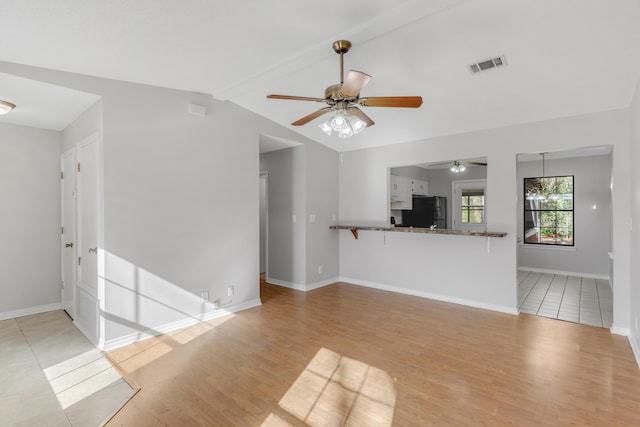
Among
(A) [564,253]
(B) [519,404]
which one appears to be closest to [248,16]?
(B) [519,404]

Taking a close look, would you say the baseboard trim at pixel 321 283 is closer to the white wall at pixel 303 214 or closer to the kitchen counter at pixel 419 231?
the white wall at pixel 303 214

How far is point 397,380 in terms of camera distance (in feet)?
8.73

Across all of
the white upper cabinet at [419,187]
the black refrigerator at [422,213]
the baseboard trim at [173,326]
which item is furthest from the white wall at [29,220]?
the white upper cabinet at [419,187]

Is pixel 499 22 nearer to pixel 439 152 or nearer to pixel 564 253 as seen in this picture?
pixel 439 152

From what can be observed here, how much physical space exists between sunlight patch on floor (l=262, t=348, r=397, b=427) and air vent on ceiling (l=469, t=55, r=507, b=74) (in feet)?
9.75

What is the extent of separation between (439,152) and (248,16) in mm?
3479

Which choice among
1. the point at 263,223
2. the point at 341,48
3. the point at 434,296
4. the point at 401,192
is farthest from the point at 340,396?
the point at 401,192

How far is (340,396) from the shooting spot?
2447 mm

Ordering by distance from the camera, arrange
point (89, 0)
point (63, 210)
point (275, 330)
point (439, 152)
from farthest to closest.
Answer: point (439, 152), point (63, 210), point (275, 330), point (89, 0)

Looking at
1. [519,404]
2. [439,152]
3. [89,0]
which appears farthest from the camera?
[439,152]

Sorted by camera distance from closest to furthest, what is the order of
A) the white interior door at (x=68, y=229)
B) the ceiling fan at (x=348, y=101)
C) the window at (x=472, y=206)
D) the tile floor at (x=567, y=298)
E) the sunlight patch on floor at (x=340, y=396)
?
the sunlight patch on floor at (x=340, y=396) → the ceiling fan at (x=348, y=101) → the white interior door at (x=68, y=229) → the tile floor at (x=567, y=298) → the window at (x=472, y=206)

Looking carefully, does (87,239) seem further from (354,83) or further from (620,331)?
(620,331)

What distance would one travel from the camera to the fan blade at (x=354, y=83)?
220 centimetres

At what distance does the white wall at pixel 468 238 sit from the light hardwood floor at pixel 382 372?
62cm
